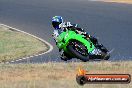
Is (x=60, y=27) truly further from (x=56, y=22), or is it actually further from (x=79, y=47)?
(x=79, y=47)

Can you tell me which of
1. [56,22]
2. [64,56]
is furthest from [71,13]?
[56,22]

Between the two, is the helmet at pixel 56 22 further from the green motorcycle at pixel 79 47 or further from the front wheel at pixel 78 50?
the front wheel at pixel 78 50

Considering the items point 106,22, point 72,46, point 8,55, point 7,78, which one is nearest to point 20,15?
point 106,22

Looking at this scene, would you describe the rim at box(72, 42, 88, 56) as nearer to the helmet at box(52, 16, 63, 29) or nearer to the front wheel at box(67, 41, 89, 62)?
the front wheel at box(67, 41, 89, 62)

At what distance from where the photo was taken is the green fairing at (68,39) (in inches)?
251

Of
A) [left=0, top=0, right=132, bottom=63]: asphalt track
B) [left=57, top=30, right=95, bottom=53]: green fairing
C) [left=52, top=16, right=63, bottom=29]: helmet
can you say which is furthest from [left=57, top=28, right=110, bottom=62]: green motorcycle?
[left=0, top=0, right=132, bottom=63]: asphalt track

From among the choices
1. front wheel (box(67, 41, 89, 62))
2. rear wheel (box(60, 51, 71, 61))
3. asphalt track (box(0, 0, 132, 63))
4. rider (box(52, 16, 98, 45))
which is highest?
rider (box(52, 16, 98, 45))

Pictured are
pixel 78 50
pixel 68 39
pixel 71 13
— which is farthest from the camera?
pixel 71 13

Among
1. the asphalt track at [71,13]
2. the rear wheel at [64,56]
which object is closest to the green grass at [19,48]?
the asphalt track at [71,13]

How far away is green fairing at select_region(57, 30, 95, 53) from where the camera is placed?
6.38 metres

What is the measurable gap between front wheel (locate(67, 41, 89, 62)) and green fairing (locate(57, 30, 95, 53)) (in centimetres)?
5

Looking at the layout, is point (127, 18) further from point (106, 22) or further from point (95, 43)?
point (95, 43)

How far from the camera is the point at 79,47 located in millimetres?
6496

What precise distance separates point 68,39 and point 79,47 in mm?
200
